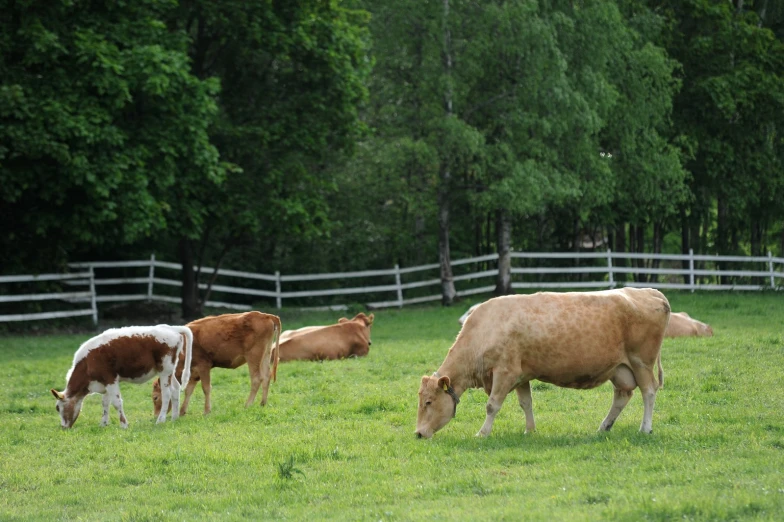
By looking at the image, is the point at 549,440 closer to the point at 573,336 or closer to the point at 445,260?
the point at 573,336

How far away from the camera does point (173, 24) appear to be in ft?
85.5

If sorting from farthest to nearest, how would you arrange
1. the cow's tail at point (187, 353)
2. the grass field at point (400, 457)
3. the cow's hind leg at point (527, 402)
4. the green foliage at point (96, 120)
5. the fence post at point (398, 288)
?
1. the fence post at point (398, 288)
2. the green foliage at point (96, 120)
3. the cow's tail at point (187, 353)
4. the cow's hind leg at point (527, 402)
5. the grass field at point (400, 457)

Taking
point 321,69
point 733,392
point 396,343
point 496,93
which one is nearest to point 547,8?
point 496,93

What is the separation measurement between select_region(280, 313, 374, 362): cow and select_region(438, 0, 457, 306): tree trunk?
35.6 ft

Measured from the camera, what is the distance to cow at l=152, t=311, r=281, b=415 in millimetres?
13070

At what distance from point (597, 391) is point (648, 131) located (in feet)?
63.4

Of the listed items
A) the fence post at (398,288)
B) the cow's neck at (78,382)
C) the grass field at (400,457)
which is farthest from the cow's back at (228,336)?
the fence post at (398,288)

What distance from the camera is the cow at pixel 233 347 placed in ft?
42.9

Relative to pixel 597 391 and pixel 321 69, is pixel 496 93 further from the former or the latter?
pixel 597 391

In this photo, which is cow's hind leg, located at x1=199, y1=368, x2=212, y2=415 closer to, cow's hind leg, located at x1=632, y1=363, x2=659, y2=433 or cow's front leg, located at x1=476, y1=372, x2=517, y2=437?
cow's front leg, located at x1=476, y1=372, x2=517, y2=437

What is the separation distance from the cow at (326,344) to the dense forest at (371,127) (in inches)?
240

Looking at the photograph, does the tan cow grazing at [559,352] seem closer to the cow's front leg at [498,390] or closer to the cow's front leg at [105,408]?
the cow's front leg at [498,390]

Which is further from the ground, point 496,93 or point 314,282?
point 496,93

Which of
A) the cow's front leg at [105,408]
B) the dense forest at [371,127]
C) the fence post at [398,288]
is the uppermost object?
the dense forest at [371,127]
